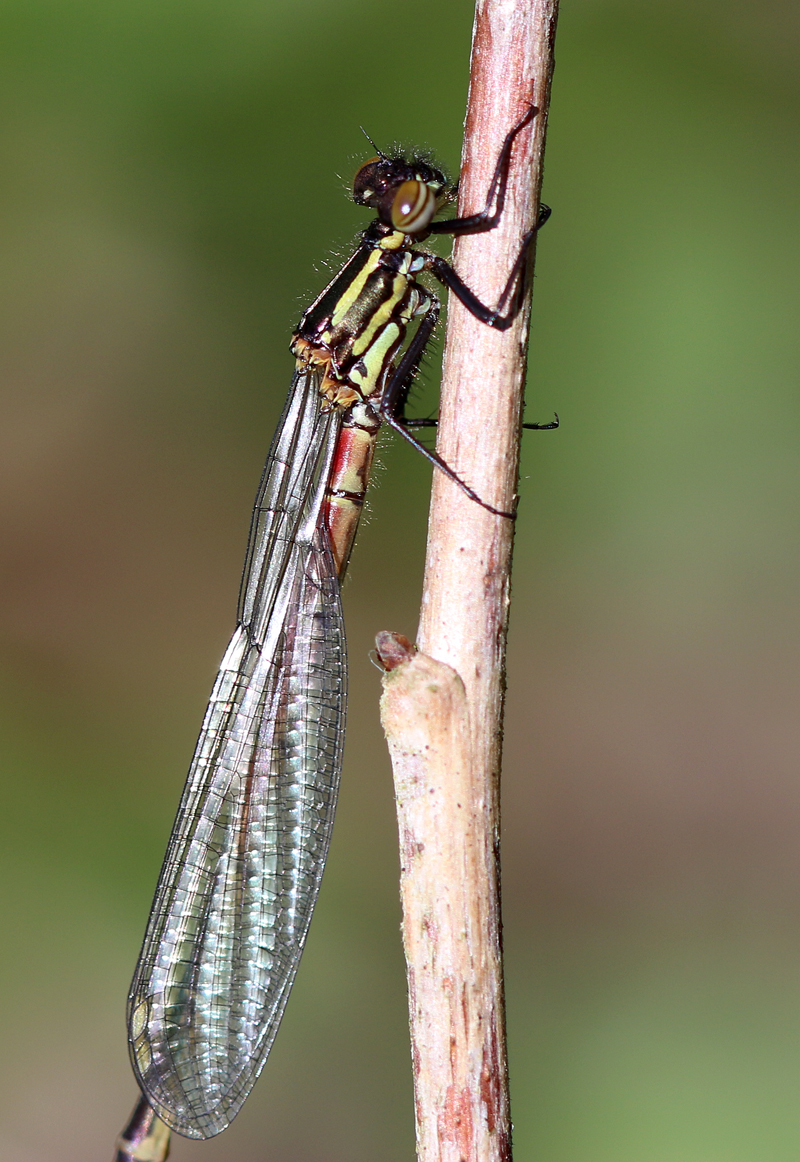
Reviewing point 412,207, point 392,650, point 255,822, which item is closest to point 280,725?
point 255,822

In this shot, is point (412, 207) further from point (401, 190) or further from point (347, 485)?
point (347, 485)

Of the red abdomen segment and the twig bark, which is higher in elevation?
the red abdomen segment

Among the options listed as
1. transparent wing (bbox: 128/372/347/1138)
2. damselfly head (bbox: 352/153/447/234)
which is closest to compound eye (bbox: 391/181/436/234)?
damselfly head (bbox: 352/153/447/234)

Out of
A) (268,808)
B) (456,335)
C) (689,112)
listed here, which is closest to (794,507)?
(689,112)

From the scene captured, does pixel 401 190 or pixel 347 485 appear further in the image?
pixel 347 485

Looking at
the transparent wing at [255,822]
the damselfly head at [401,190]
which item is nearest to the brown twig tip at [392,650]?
the damselfly head at [401,190]

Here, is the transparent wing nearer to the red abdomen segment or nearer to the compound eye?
the red abdomen segment

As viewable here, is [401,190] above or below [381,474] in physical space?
below

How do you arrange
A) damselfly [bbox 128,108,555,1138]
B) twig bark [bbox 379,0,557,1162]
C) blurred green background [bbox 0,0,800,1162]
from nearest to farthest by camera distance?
twig bark [bbox 379,0,557,1162]
damselfly [bbox 128,108,555,1138]
blurred green background [bbox 0,0,800,1162]
